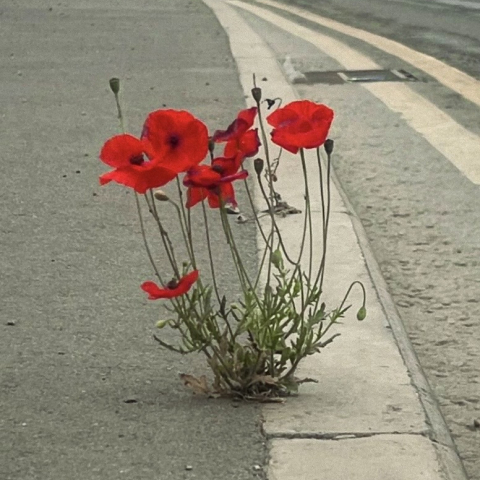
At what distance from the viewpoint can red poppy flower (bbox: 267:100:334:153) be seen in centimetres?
320

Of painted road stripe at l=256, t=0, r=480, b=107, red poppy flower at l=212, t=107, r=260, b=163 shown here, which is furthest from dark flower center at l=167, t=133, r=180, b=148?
painted road stripe at l=256, t=0, r=480, b=107

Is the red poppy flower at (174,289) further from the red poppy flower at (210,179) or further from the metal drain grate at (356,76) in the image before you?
the metal drain grate at (356,76)

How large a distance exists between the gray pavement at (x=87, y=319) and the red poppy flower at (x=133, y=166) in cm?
58

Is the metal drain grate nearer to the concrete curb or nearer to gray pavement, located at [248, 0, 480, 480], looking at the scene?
gray pavement, located at [248, 0, 480, 480]

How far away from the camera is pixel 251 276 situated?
4.45m

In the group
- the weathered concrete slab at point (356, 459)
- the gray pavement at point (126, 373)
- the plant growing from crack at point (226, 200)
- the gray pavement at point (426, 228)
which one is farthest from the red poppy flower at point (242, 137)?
the gray pavement at point (426, 228)

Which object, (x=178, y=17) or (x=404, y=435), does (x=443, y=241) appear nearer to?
(x=404, y=435)

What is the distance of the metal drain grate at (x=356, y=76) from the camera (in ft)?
30.9

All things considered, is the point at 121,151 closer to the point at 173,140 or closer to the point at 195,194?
the point at 173,140

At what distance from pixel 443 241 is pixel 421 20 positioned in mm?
10683

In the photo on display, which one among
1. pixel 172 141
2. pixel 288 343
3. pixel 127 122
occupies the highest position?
pixel 172 141

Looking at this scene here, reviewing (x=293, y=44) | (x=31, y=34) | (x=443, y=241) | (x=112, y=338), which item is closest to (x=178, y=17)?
(x=31, y=34)

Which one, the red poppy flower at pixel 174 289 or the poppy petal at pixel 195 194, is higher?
the poppy petal at pixel 195 194

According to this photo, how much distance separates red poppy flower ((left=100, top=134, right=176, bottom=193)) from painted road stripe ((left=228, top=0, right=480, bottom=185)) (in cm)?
320
